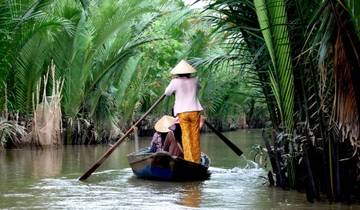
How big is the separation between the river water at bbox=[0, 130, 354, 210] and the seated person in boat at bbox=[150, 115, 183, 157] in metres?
0.71

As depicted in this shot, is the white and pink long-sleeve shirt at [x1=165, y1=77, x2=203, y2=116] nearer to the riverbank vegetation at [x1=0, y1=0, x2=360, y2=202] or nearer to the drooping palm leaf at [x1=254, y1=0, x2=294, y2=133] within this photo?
the riverbank vegetation at [x1=0, y1=0, x2=360, y2=202]

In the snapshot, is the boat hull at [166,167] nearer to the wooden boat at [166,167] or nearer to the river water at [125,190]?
the wooden boat at [166,167]

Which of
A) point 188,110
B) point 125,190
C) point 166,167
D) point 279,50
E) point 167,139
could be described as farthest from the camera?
point 167,139

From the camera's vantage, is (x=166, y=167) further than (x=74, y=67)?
No

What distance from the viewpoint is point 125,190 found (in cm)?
935

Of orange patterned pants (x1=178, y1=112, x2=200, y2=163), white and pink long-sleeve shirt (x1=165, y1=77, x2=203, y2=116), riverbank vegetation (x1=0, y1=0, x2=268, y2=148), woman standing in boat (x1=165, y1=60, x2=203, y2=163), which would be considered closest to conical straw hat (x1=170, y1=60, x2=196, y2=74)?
woman standing in boat (x1=165, y1=60, x2=203, y2=163)

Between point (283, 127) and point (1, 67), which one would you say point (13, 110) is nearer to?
point (1, 67)

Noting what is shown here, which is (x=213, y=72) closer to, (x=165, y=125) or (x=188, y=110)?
(x=188, y=110)

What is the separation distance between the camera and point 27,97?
1750 centimetres

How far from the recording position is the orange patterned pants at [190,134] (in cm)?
1059

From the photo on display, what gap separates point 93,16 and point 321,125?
12.7 meters

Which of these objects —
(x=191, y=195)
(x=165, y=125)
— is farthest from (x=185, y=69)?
(x=191, y=195)

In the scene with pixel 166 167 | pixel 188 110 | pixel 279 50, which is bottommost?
pixel 166 167

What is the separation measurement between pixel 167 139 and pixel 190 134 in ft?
2.18
